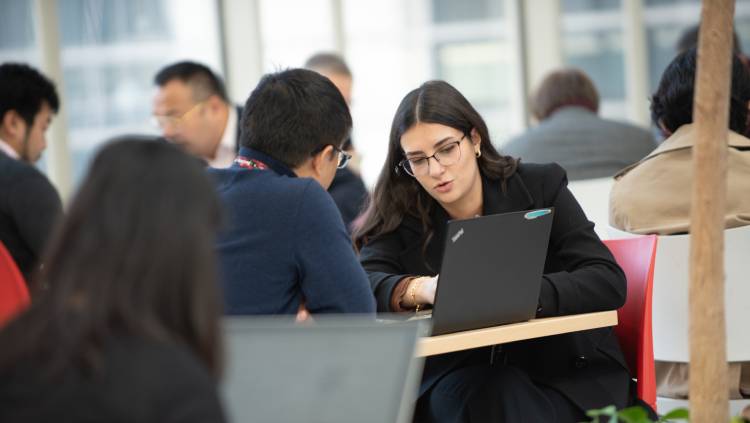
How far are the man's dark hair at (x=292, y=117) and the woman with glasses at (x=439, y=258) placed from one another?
1.34ft

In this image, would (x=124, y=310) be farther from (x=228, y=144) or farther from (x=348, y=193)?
(x=228, y=144)

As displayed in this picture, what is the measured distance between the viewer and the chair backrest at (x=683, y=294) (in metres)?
2.73

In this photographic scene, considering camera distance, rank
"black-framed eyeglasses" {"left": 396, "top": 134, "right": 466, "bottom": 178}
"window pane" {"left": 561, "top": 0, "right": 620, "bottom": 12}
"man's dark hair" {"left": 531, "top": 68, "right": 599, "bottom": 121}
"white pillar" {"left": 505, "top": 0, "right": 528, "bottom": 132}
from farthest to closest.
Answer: "window pane" {"left": 561, "top": 0, "right": 620, "bottom": 12}, "white pillar" {"left": 505, "top": 0, "right": 528, "bottom": 132}, "man's dark hair" {"left": 531, "top": 68, "right": 599, "bottom": 121}, "black-framed eyeglasses" {"left": 396, "top": 134, "right": 466, "bottom": 178}

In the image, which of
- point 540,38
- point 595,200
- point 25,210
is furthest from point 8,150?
point 540,38

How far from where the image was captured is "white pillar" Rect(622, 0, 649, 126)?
812 centimetres

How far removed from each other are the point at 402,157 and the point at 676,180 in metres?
0.73

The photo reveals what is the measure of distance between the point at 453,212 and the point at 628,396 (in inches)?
25.4

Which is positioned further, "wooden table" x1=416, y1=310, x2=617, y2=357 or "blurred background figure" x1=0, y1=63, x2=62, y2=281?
"blurred background figure" x1=0, y1=63, x2=62, y2=281

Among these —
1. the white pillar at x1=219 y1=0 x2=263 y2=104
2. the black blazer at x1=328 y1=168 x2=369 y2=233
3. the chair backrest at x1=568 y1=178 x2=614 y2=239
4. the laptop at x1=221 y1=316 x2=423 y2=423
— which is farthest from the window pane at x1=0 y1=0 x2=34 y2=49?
the laptop at x1=221 y1=316 x2=423 y2=423

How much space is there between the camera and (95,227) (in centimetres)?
111

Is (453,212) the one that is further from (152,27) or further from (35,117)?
(152,27)

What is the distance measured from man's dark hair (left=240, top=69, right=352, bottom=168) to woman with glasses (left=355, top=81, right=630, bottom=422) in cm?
41

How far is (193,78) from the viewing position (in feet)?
16.0

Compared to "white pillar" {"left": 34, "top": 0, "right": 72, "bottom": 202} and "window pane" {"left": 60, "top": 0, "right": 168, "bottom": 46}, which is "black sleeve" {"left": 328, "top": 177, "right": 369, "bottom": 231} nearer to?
"white pillar" {"left": 34, "top": 0, "right": 72, "bottom": 202}
